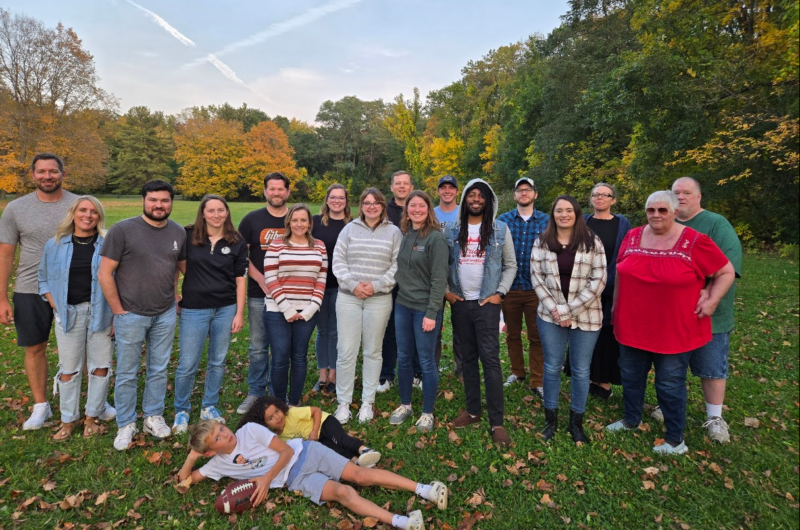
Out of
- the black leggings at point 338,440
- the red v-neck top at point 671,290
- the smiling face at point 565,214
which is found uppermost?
the smiling face at point 565,214

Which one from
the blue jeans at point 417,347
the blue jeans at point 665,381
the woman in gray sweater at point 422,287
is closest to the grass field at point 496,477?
the blue jeans at point 665,381

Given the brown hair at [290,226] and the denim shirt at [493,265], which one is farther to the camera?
the brown hair at [290,226]

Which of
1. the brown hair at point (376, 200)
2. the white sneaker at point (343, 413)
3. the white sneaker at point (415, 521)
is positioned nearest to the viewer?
the white sneaker at point (415, 521)

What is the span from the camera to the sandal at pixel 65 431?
161 inches

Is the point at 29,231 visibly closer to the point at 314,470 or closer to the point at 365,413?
the point at 314,470

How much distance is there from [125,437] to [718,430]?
593 centimetres

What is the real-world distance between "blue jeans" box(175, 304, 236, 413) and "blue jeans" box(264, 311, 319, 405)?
18.0 inches

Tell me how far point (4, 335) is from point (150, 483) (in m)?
6.82

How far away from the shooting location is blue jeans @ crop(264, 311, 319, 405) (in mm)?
4375

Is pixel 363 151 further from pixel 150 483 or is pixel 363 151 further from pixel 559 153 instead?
pixel 150 483

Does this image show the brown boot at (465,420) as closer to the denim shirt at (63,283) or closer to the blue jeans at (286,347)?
the blue jeans at (286,347)

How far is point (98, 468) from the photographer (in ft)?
11.9

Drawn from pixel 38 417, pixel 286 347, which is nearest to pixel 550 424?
pixel 286 347

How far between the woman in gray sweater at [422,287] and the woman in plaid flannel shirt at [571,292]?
3.28 ft
